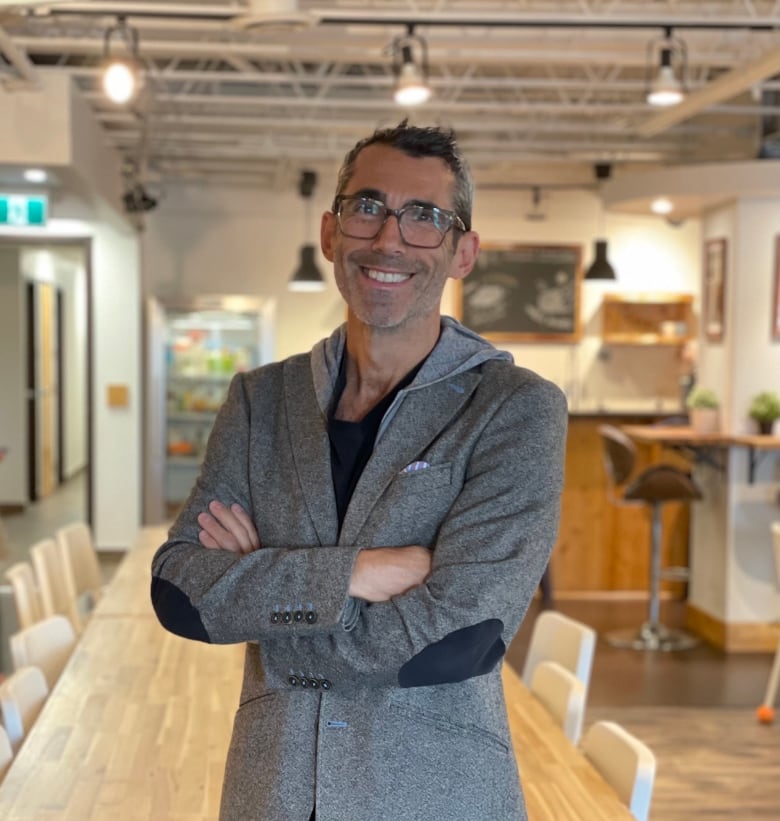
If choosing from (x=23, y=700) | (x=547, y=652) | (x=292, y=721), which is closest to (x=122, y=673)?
(x=23, y=700)

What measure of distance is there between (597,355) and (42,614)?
22.4ft

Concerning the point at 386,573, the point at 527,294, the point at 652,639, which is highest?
the point at 527,294

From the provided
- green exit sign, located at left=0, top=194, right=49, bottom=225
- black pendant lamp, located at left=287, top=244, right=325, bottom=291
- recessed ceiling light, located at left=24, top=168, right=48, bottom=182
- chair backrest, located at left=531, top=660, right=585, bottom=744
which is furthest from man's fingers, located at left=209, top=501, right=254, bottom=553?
black pendant lamp, located at left=287, top=244, right=325, bottom=291

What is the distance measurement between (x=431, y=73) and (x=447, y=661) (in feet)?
25.1

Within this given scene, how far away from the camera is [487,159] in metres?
9.68

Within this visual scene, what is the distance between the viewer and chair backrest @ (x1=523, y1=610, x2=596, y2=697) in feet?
12.1

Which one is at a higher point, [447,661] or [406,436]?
[406,436]

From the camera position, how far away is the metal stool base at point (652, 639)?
7664 millimetres

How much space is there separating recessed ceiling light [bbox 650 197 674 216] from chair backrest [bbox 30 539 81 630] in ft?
14.6

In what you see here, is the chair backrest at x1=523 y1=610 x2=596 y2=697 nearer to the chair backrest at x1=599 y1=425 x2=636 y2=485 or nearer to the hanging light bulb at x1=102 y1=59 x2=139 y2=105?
the hanging light bulb at x1=102 y1=59 x2=139 y2=105

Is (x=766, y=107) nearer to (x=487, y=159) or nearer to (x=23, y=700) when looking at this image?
(x=487, y=159)

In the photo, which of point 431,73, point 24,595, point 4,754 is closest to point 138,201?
point 431,73

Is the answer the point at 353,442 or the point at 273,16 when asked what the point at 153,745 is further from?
the point at 273,16

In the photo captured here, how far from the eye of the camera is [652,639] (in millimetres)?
7715
